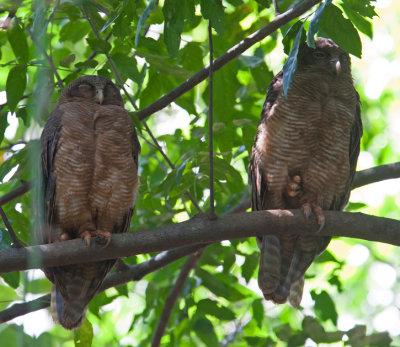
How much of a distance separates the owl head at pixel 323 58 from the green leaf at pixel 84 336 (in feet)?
10.1

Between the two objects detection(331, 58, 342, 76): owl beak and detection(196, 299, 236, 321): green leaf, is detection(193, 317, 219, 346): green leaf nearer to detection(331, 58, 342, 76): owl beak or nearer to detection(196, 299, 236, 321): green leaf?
detection(196, 299, 236, 321): green leaf

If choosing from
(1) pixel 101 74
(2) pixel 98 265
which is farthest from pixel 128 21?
(2) pixel 98 265

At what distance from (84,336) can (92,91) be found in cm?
221

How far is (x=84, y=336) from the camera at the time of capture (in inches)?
183

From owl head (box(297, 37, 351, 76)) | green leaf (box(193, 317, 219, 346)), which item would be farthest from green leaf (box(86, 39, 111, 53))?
green leaf (box(193, 317, 219, 346))

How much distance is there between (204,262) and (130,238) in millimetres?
2083

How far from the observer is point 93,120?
496 cm

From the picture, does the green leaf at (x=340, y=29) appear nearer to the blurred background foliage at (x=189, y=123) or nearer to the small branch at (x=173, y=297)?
the blurred background foliage at (x=189, y=123)

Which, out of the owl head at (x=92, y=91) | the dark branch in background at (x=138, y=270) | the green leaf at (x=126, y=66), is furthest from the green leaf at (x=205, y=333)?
the green leaf at (x=126, y=66)

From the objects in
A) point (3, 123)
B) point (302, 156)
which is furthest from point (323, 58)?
point (3, 123)

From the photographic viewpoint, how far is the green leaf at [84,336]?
4.59 meters

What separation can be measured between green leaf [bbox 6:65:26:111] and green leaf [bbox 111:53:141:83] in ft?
2.36

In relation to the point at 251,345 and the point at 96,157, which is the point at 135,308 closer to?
the point at 251,345

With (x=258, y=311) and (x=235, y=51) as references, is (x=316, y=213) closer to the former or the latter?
(x=235, y=51)
